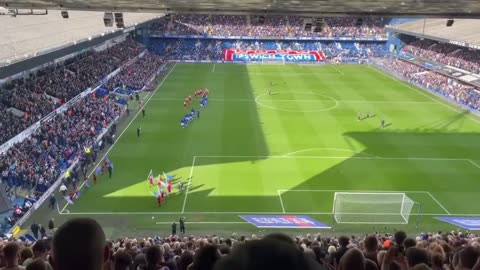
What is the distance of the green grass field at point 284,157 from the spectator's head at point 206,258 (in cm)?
1578

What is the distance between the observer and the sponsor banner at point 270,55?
6650cm

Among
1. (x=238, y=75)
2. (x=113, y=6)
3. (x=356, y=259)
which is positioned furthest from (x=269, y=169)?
(x=238, y=75)

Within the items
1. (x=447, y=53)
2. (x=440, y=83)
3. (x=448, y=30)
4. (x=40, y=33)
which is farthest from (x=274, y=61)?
(x=40, y=33)

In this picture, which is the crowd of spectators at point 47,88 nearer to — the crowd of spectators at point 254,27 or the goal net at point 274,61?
the crowd of spectators at point 254,27

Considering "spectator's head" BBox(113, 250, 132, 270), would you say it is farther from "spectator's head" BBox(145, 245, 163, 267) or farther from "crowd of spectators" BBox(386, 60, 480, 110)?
"crowd of spectators" BBox(386, 60, 480, 110)

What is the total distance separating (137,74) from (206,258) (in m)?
46.4

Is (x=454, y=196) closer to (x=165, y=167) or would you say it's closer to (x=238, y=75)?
(x=165, y=167)

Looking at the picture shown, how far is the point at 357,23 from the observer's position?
61.0 ft

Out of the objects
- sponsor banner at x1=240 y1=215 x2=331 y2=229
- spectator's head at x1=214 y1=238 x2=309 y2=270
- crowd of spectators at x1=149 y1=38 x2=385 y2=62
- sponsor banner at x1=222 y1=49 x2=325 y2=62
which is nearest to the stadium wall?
crowd of spectators at x1=149 y1=38 x2=385 y2=62

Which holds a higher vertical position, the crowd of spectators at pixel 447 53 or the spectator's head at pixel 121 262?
the spectator's head at pixel 121 262

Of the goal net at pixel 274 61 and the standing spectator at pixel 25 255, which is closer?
the standing spectator at pixel 25 255

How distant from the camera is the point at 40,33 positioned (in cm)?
3259

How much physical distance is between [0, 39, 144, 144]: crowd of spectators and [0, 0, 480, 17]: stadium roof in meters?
11.0

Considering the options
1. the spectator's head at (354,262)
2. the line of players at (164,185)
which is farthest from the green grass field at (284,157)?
the spectator's head at (354,262)
